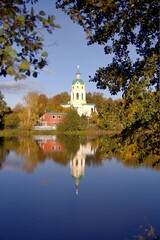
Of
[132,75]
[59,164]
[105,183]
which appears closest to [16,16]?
[132,75]

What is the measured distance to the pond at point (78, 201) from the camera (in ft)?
31.1

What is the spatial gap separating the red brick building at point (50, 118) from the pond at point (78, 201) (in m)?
45.7

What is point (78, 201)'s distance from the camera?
1260cm

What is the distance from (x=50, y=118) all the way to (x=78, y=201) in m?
56.1

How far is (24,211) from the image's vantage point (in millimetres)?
11219

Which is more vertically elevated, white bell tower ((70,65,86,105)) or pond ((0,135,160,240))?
white bell tower ((70,65,86,105))

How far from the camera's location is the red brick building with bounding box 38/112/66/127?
67.8 m

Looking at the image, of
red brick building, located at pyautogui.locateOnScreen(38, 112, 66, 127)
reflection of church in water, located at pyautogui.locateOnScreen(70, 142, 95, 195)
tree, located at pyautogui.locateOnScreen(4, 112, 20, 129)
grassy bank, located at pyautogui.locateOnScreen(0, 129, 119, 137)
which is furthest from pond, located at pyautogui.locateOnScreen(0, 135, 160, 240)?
red brick building, located at pyautogui.locateOnScreen(38, 112, 66, 127)

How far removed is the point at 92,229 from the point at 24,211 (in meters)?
2.80

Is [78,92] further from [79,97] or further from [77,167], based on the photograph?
[77,167]

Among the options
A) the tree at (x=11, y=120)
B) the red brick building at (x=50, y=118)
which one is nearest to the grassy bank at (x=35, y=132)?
the tree at (x=11, y=120)

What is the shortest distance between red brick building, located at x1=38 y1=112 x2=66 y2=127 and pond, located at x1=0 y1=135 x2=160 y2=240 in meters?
45.7

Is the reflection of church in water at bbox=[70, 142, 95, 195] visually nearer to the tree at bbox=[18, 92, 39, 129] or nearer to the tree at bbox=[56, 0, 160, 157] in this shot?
the tree at bbox=[56, 0, 160, 157]

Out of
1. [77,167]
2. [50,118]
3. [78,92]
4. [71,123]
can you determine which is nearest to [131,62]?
[77,167]
